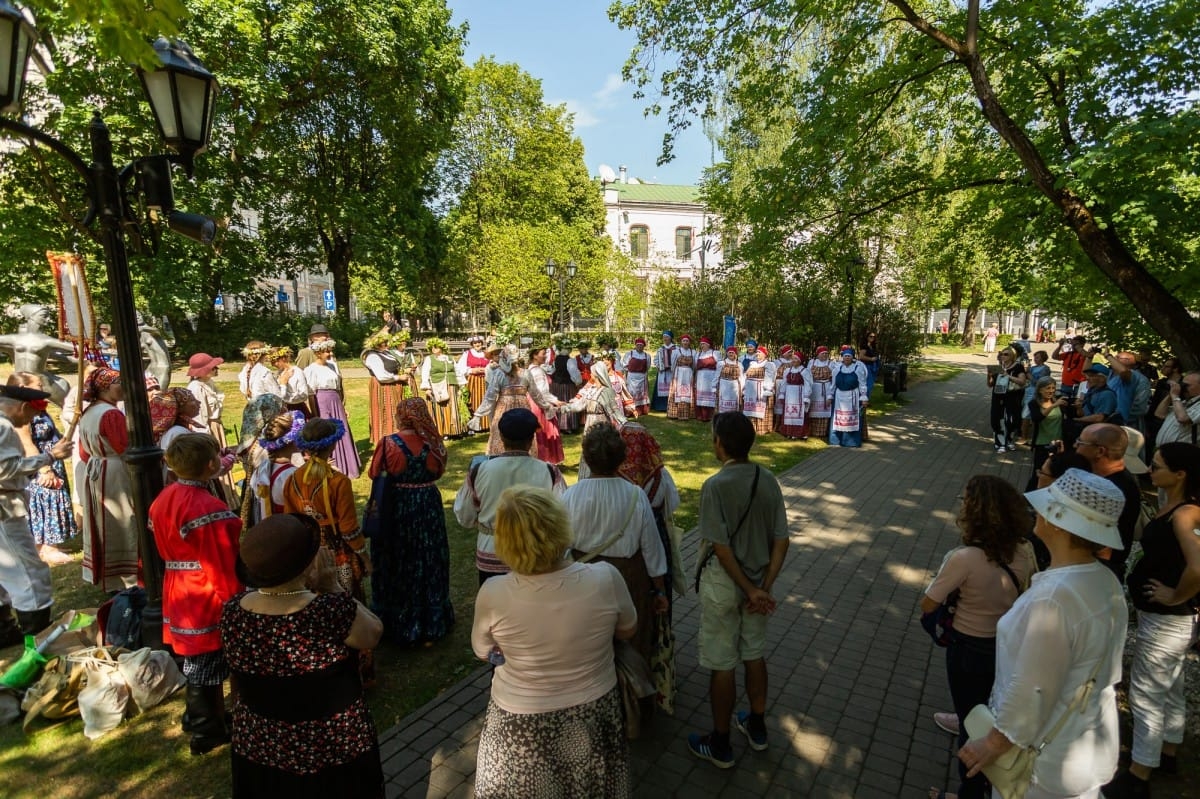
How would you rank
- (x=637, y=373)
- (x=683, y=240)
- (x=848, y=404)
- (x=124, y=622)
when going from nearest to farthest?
(x=124, y=622), (x=848, y=404), (x=637, y=373), (x=683, y=240)

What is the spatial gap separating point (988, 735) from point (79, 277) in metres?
7.01

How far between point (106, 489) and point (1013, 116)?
1214 centimetres

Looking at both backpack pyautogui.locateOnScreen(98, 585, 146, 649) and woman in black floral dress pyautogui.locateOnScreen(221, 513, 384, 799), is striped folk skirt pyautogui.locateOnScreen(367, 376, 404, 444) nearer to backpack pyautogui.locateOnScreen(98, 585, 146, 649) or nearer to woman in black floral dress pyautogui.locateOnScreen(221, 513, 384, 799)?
backpack pyautogui.locateOnScreen(98, 585, 146, 649)

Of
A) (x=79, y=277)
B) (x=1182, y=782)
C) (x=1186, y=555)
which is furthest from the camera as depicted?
(x=79, y=277)

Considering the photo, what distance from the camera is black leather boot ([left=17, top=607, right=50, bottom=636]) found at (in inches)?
184

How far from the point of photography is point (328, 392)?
8414mm

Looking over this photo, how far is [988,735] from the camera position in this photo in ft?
7.18

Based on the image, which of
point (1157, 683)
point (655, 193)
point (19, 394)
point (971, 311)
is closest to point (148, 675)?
point (19, 394)

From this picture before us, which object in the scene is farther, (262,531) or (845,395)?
(845,395)

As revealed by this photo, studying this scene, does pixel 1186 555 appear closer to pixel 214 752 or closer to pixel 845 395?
pixel 214 752

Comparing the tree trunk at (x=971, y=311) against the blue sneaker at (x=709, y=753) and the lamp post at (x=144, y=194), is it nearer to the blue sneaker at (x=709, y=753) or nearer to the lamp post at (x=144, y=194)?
the blue sneaker at (x=709, y=753)

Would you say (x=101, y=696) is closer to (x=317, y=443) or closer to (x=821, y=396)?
(x=317, y=443)

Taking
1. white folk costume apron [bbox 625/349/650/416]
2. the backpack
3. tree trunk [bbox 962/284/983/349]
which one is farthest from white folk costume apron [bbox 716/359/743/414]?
tree trunk [bbox 962/284/983/349]

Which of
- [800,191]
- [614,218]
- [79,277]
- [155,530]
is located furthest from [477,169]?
[155,530]
